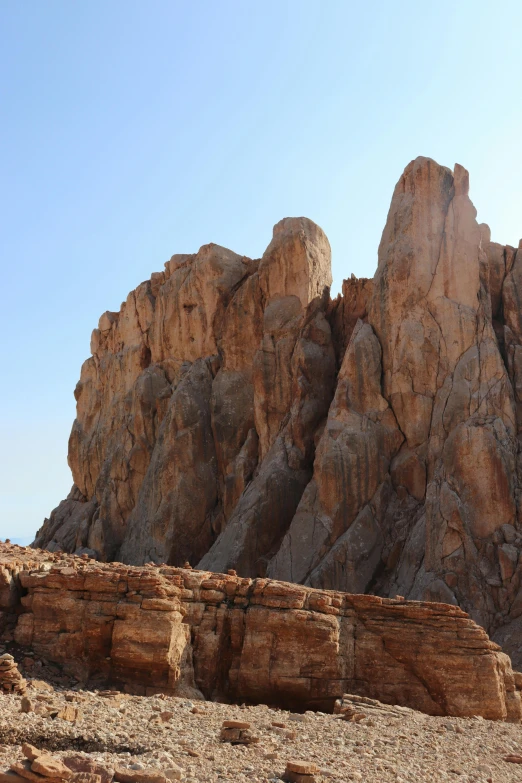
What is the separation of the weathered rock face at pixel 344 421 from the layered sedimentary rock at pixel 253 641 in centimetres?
1083

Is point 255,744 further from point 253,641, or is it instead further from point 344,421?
point 344,421

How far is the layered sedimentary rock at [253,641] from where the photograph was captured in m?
20.0

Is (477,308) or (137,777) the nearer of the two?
(137,777)

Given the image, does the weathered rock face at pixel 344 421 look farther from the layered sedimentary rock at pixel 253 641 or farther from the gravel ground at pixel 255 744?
the gravel ground at pixel 255 744

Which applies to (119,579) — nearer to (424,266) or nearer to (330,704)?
(330,704)

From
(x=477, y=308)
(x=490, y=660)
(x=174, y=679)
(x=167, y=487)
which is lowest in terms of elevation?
(x=174, y=679)

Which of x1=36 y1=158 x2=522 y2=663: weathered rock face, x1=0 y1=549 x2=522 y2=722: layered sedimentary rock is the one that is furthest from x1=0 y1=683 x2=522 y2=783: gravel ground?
x1=36 y1=158 x2=522 y2=663: weathered rock face

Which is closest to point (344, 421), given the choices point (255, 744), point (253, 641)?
point (253, 641)

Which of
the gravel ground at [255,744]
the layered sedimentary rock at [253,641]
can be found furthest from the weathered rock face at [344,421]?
the gravel ground at [255,744]

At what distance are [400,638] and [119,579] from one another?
7207 mm

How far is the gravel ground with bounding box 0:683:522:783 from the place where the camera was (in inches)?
520

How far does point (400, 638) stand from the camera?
70.2 ft

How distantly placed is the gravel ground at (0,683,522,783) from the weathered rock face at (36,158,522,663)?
49.3 ft

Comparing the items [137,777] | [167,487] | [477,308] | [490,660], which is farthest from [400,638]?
[167,487]
